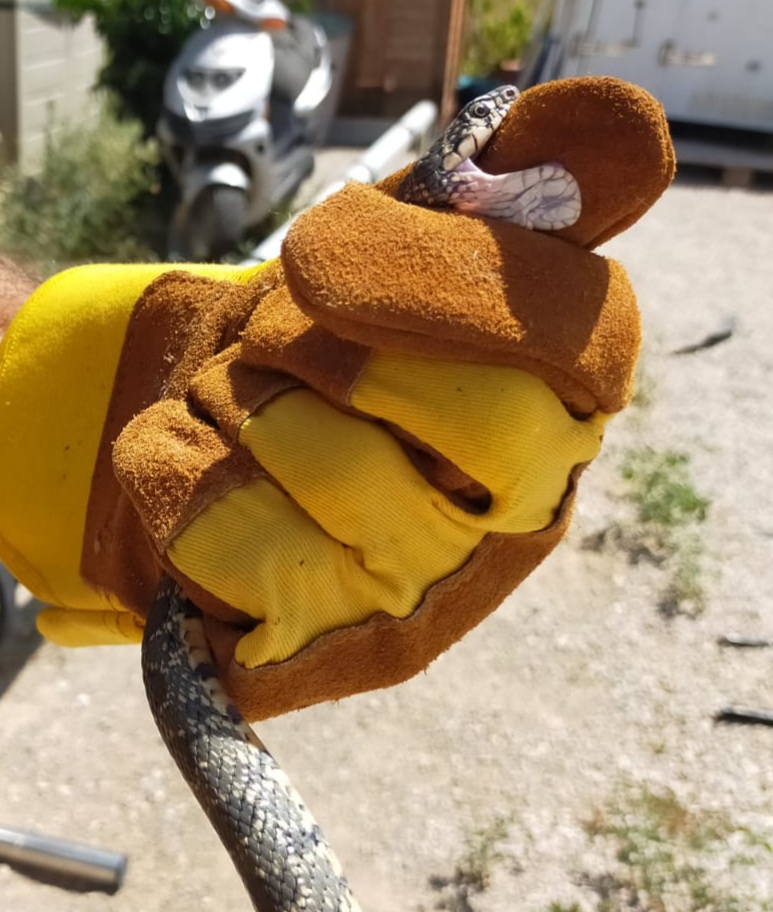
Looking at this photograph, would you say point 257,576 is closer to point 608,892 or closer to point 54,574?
point 54,574

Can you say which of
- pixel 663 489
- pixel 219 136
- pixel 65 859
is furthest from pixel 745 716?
pixel 219 136

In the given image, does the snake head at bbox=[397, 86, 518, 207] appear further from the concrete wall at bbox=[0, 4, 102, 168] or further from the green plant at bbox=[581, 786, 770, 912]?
the concrete wall at bbox=[0, 4, 102, 168]

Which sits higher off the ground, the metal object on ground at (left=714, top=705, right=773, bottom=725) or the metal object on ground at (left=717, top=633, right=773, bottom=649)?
the metal object on ground at (left=714, top=705, right=773, bottom=725)

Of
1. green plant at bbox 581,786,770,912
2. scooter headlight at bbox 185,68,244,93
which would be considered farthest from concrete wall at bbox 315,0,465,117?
green plant at bbox 581,786,770,912

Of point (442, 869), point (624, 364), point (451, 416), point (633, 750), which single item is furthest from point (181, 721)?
point (633, 750)

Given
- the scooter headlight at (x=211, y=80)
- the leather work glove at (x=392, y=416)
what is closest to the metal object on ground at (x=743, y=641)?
the leather work glove at (x=392, y=416)

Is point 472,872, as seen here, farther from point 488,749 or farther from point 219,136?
point 219,136
